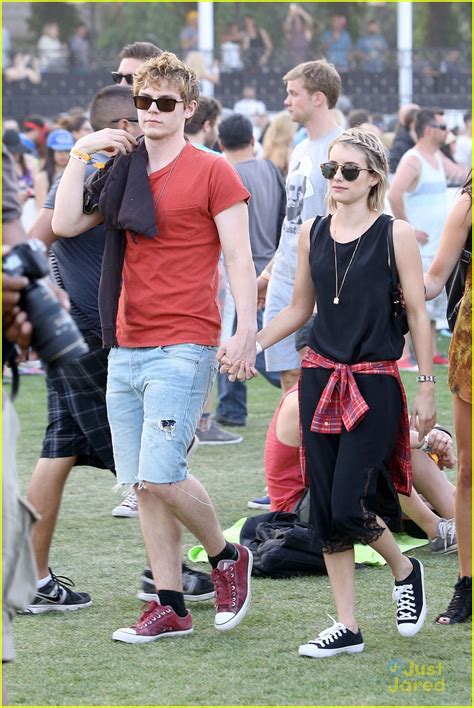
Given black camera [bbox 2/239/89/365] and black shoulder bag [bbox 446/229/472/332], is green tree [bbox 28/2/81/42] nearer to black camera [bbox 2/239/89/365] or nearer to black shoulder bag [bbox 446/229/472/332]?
black shoulder bag [bbox 446/229/472/332]

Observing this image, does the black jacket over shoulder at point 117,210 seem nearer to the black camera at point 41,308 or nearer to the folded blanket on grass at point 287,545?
the black camera at point 41,308

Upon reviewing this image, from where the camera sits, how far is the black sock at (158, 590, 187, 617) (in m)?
4.69

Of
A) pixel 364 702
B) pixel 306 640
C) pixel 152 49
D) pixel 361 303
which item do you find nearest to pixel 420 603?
pixel 306 640

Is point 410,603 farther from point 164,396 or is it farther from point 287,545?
point 164,396

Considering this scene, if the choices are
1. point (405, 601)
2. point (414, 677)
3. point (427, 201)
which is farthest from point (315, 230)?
point (427, 201)

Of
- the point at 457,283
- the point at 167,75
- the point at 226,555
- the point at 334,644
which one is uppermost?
the point at 167,75

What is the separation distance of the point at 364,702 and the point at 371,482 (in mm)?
813

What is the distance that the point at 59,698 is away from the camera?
4.02 m

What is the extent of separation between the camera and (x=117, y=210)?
455cm

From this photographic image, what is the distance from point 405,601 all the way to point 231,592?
0.66 metres

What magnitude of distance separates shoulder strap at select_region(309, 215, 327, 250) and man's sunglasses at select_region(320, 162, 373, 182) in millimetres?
185

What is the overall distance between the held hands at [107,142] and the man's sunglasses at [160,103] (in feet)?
0.52

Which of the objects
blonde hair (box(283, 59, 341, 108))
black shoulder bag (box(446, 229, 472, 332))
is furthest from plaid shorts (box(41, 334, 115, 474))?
blonde hair (box(283, 59, 341, 108))

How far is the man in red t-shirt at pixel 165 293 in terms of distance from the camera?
4516mm
